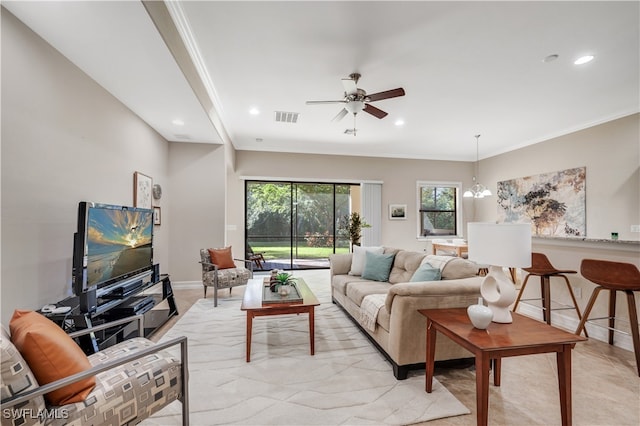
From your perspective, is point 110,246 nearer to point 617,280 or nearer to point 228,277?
point 228,277

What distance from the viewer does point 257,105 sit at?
419cm

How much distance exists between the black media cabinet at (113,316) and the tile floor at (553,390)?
2486 millimetres

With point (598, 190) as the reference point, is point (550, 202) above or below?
below

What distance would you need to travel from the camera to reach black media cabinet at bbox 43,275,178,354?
2.06 m

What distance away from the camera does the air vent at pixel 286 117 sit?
14.6 ft

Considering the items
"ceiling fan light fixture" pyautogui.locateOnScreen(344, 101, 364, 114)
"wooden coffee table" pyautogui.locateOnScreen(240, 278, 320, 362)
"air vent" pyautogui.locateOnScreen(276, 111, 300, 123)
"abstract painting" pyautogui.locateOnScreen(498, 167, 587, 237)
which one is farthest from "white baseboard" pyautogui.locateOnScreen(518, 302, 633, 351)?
"air vent" pyautogui.locateOnScreen(276, 111, 300, 123)

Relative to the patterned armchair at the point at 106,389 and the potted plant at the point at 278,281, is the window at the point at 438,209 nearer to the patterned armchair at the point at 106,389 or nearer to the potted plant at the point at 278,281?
the potted plant at the point at 278,281

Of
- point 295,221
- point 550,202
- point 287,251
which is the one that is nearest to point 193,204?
point 295,221

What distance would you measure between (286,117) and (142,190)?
242 cm

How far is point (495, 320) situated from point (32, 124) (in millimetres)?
3663

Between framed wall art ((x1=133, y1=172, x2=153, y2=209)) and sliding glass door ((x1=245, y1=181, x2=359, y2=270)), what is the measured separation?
7.96 feet

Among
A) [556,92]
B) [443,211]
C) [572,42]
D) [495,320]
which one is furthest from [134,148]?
[443,211]

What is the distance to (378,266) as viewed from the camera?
3.64m

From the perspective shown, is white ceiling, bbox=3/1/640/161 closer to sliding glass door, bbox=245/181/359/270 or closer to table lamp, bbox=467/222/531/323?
table lamp, bbox=467/222/531/323
